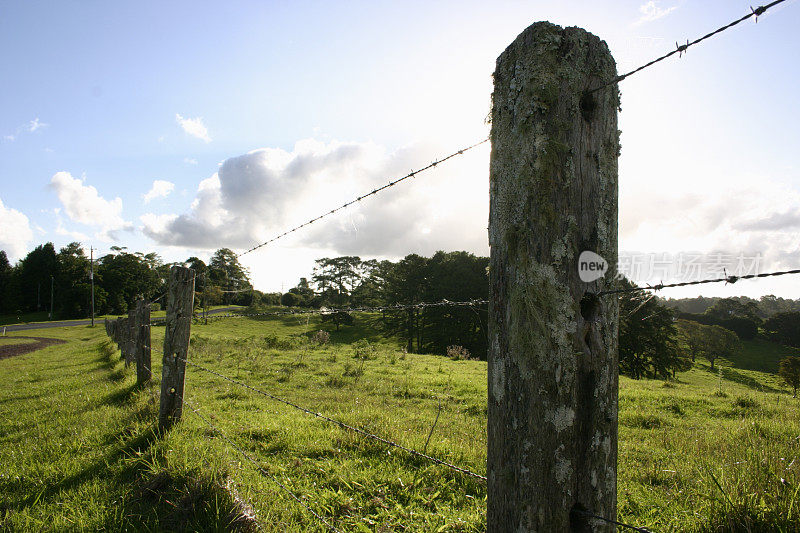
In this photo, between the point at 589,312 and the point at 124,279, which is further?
the point at 124,279

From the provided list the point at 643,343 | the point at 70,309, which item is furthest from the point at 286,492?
the point at 70,309

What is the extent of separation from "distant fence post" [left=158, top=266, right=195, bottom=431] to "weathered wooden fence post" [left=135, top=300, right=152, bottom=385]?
286 centimetres

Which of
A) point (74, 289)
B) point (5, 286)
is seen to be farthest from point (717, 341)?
point (5, 286)

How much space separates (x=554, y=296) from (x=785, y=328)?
5044cm

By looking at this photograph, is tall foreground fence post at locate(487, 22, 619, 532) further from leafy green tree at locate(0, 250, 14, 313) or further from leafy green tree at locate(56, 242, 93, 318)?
leafy green tree at locate(0, 250, 14, 313)

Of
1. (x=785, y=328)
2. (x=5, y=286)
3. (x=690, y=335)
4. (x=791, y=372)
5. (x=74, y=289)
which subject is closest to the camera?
(x=791, y=372)

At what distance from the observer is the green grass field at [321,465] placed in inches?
131

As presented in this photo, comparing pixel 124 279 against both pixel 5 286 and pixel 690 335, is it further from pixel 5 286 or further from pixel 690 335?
pixel 690 335

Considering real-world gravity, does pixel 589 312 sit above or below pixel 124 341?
above

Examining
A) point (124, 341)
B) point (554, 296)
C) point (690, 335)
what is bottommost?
point (690, 335)

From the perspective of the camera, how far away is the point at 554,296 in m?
1.57

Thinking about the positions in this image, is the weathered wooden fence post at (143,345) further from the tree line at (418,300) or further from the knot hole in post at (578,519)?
the knot hole in post at (578,519)

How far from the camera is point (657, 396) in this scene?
1025 cm

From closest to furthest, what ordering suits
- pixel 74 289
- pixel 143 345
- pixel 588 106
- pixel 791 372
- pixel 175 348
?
pixel 588 106 < pixel 175 348 < pixel 143 345 < pixel 791 372 < pixel 74 289
